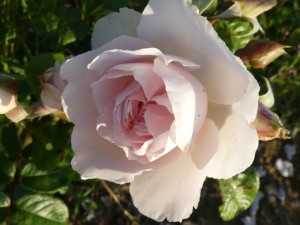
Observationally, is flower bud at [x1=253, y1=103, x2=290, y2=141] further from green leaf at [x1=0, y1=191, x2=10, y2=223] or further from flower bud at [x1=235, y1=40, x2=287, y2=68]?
green leaf at [x1=0, y1=191, x2=10, y2=223]

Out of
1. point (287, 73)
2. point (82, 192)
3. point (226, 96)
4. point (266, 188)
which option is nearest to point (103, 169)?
point (226, 96)

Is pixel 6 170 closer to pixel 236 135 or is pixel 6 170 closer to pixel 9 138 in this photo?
pixel 9 138

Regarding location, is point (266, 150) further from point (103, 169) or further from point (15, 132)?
point (103, 169)

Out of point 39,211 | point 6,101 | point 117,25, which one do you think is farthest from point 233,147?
point 39,211

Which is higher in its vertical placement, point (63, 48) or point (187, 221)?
point (63, 48)

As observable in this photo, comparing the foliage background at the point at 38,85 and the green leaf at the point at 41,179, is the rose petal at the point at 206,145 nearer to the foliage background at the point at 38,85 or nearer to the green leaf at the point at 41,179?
the foliage background at the point at 38,85

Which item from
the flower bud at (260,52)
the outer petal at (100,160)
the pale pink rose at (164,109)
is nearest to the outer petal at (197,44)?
the pale pink rose at (164,109)
